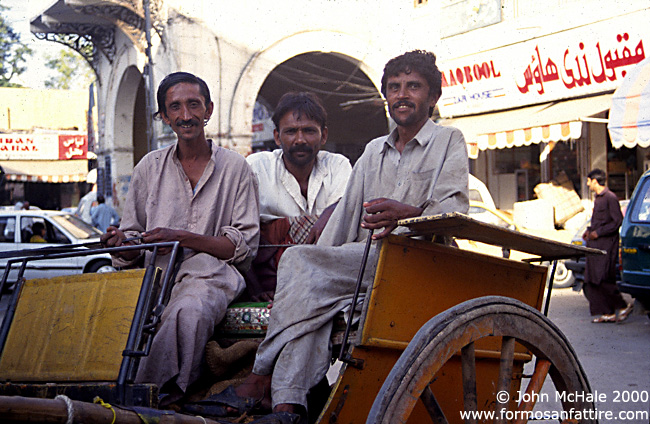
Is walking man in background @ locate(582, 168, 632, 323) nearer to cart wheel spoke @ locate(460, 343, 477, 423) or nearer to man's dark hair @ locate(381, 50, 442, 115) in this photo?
man's dark hair @ locate(381, 50, 442, 115)

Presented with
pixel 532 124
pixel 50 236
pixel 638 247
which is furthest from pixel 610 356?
pixel 50 236

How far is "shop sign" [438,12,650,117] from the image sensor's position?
1245cm

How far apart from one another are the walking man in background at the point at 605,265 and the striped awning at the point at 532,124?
402 centimetres

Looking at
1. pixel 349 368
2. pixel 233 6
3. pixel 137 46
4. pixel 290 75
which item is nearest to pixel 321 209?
pixel 349 368

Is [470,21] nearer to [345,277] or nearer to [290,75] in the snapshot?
[290,75]

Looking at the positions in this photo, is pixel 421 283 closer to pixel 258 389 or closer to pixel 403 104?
pixel 258 389

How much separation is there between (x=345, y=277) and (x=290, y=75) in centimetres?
1657

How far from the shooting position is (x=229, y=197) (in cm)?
329

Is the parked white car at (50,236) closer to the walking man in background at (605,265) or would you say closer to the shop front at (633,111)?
the walking man in background at (605,265)

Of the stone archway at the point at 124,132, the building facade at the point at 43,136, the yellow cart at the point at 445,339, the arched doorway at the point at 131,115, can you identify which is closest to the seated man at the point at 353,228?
the yellow cart at the point at 445,339

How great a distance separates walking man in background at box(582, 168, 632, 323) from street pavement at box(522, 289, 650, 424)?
0.18 m

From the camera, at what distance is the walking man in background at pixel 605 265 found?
28.6 feet

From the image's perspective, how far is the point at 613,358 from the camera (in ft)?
21.5

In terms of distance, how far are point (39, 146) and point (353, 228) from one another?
28404 millimetres
